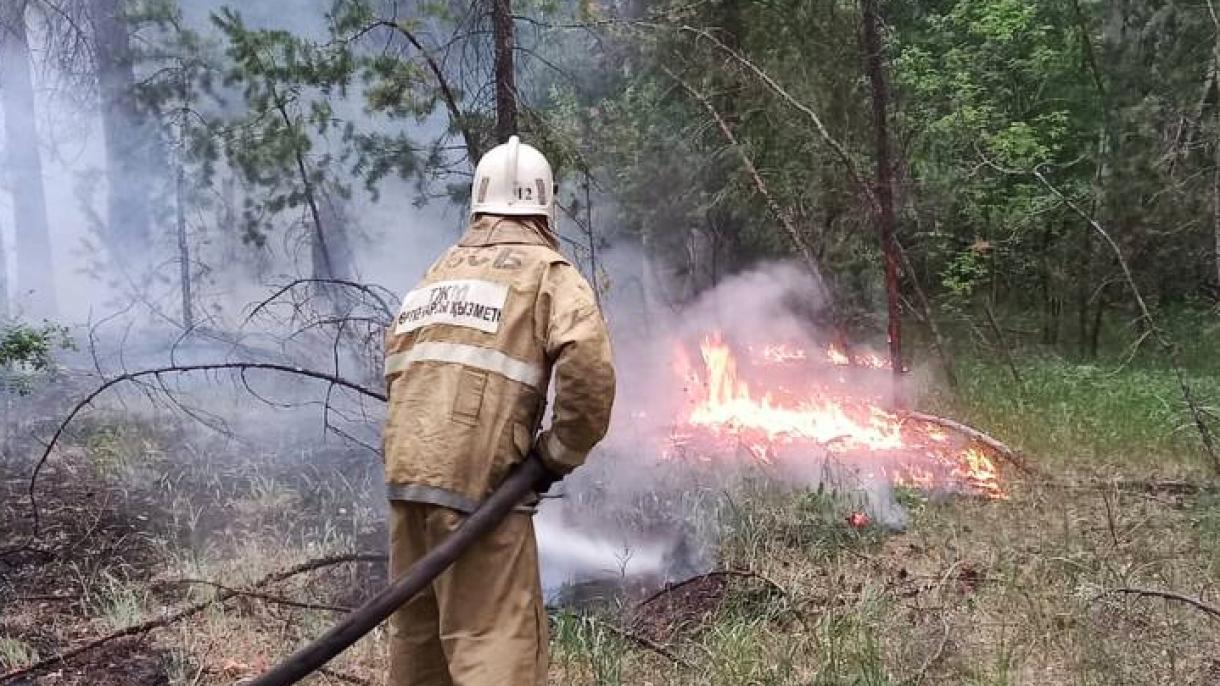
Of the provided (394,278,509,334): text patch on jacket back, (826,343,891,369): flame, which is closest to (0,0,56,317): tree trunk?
(826,343,891,369): flame

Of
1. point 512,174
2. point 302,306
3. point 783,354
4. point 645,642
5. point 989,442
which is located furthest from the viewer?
point 783,354

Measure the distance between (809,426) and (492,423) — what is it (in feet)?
20.1

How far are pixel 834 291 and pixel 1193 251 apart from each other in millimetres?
5235

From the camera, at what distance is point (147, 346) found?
10945 mm

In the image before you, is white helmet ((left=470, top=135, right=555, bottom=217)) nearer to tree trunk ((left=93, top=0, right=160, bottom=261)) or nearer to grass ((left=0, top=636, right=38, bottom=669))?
grass ((left=0, top=636, right=38, bottom=669))

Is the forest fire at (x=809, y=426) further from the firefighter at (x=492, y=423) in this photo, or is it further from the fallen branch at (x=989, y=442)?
the firefighter at (x=492, y=423)

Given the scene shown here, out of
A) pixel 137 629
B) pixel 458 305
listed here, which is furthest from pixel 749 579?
pixel 137 629

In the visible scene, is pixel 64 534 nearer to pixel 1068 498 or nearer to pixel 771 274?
pixel 1068 498

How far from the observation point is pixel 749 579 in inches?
198

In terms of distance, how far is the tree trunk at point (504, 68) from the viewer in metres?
5.59

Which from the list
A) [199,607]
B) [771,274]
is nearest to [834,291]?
[771,274]

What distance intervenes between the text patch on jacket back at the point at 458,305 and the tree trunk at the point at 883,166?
20.6 feet

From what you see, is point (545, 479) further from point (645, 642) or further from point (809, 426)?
point (809, 426)

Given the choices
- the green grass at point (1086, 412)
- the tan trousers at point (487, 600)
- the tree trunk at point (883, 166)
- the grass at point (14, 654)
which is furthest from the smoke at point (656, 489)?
the grass at point (14, 654)
